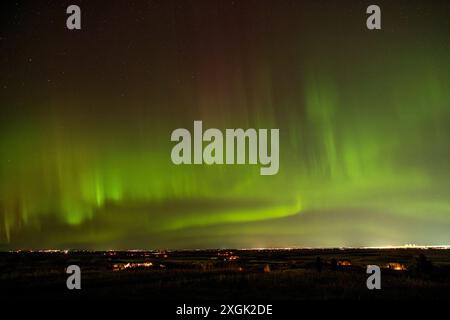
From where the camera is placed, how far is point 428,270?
23500 millimetres

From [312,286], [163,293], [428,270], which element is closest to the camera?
[163,293]

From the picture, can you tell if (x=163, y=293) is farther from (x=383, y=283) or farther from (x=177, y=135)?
(x=383, y=283)

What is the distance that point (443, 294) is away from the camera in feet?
51.8
